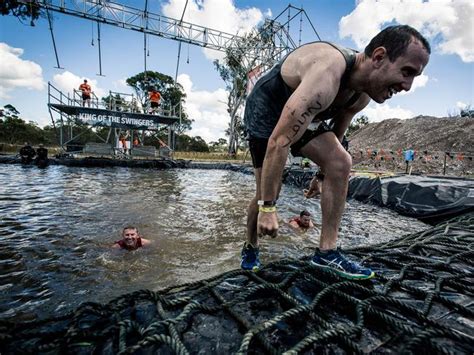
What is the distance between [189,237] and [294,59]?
9.30 feet

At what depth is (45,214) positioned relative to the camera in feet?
14.9

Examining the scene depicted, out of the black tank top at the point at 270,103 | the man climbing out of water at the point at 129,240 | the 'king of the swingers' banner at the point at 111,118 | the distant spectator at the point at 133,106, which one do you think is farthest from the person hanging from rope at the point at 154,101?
the black tank top at the point at 270,103

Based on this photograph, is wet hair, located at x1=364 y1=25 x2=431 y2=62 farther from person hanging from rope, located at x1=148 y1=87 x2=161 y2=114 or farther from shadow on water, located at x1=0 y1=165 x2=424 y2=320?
person hanging from rope, located at x1=148 y1=87 x2=161 y2=114

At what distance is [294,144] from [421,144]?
2827cm

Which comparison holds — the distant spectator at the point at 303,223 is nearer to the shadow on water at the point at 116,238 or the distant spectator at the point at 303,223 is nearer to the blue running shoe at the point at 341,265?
the shadow on water at the point at 116,238

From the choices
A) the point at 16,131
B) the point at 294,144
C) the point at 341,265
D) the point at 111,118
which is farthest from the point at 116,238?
the point at 16,131

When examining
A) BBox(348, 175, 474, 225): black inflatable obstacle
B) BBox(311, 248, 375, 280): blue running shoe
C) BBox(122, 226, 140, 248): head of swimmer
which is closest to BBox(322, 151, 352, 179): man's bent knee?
BBox(311, 248, 375, 280): blue running shoe

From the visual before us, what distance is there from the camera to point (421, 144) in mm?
24734

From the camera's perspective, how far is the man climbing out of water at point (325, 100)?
4.65ft

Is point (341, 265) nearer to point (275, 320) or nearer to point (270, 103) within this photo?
point (275, 320)

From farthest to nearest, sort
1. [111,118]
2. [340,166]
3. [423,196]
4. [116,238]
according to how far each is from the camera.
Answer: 1. [111,118]
2. [423,196]
3. [116,238]
4. [340,166]

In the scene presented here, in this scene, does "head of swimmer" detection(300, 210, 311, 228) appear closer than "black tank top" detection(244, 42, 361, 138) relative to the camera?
No

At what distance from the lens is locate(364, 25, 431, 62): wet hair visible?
4.66ft

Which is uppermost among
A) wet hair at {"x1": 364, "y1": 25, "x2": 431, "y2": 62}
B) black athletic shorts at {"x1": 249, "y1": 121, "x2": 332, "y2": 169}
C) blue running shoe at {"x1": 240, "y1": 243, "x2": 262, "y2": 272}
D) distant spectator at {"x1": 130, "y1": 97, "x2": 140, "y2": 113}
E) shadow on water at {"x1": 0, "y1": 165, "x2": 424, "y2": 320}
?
distant spectator at {"x1": 130, "y1": 97, "x2": 140, "y2": 113}
